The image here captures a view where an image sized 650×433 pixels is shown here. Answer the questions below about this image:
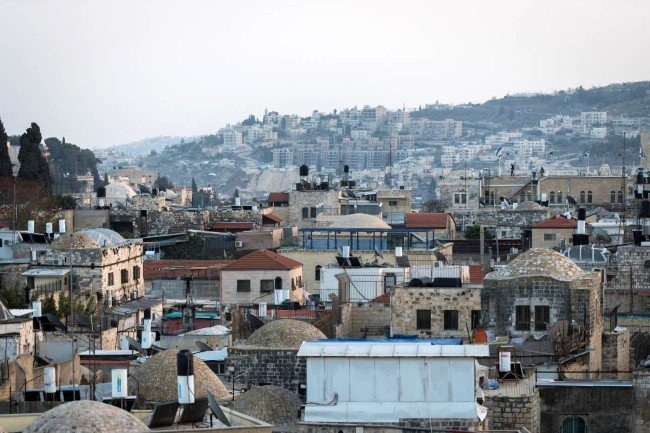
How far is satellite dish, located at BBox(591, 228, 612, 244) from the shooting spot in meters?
56.2

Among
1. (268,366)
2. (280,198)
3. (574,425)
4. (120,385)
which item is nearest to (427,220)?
(280,198)

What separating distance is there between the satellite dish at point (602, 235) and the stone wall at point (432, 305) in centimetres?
2457

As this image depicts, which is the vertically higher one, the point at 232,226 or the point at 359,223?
the point at 359,223

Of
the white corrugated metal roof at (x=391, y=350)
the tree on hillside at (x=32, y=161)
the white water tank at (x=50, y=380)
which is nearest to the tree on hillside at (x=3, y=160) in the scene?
the tree on hillside at (x=32, y=161)

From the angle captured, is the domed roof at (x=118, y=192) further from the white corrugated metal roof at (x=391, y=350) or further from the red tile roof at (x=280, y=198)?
the white corrugated metal roof at (x=391, y=350)

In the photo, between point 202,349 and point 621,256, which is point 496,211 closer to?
point 621,256

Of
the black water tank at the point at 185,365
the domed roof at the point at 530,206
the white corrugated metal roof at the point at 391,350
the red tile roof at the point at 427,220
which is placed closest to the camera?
the black water tank at the point at 185,365

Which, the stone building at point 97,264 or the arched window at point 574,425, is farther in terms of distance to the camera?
the stone building at point 97,264

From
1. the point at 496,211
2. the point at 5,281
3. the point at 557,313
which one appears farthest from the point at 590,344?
the point at 496,211

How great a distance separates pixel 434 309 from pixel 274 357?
594cm

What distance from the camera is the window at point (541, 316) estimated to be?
31.0 m

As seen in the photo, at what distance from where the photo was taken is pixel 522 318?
103 ft

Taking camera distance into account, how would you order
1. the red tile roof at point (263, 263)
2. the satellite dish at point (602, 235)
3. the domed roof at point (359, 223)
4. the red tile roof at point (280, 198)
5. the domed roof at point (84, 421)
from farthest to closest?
the red tile roof at point (280, 198) < the domed roof at point (359, 223) < the satellite dish at point (602, 235) < the red tile roof at point (263, 263) < the domed roof at point (84, 421)

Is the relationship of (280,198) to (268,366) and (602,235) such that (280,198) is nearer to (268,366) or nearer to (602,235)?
(602,235)
